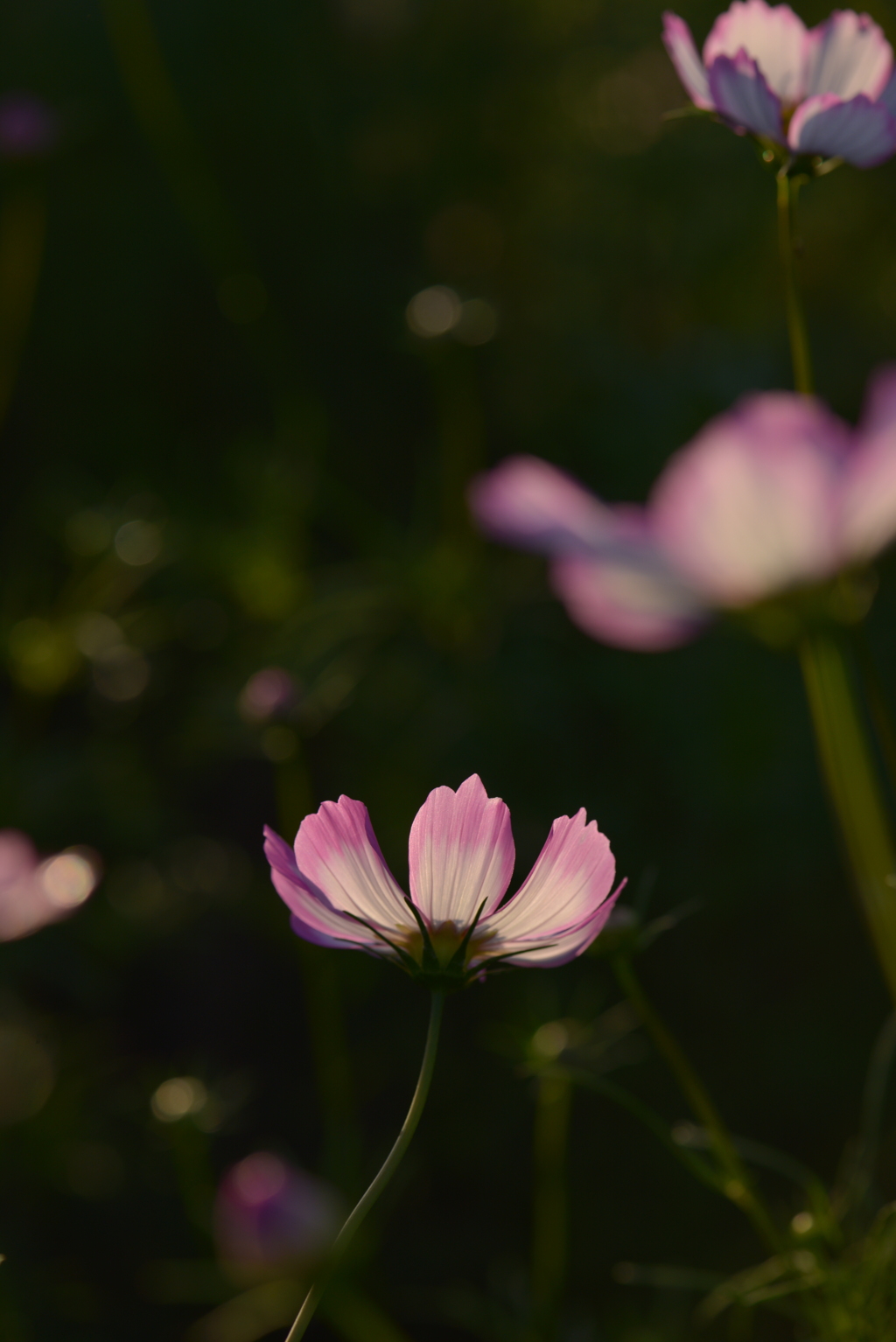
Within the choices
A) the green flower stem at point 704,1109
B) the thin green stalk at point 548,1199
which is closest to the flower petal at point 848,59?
the green flower stem at point 704,1109

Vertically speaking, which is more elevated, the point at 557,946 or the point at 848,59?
the point at 848,59

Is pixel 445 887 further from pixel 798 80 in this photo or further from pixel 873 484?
pixel 798 80

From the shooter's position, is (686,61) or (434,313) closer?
(686,61)

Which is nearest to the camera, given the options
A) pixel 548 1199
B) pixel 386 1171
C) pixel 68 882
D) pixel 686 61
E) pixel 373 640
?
pixel 386 1171

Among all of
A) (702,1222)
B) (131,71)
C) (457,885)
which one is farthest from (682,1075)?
(131,71)

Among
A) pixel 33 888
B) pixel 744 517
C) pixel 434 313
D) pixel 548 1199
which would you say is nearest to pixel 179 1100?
pixel 33 888

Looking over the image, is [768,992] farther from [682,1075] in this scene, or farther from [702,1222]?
[682,1075]
